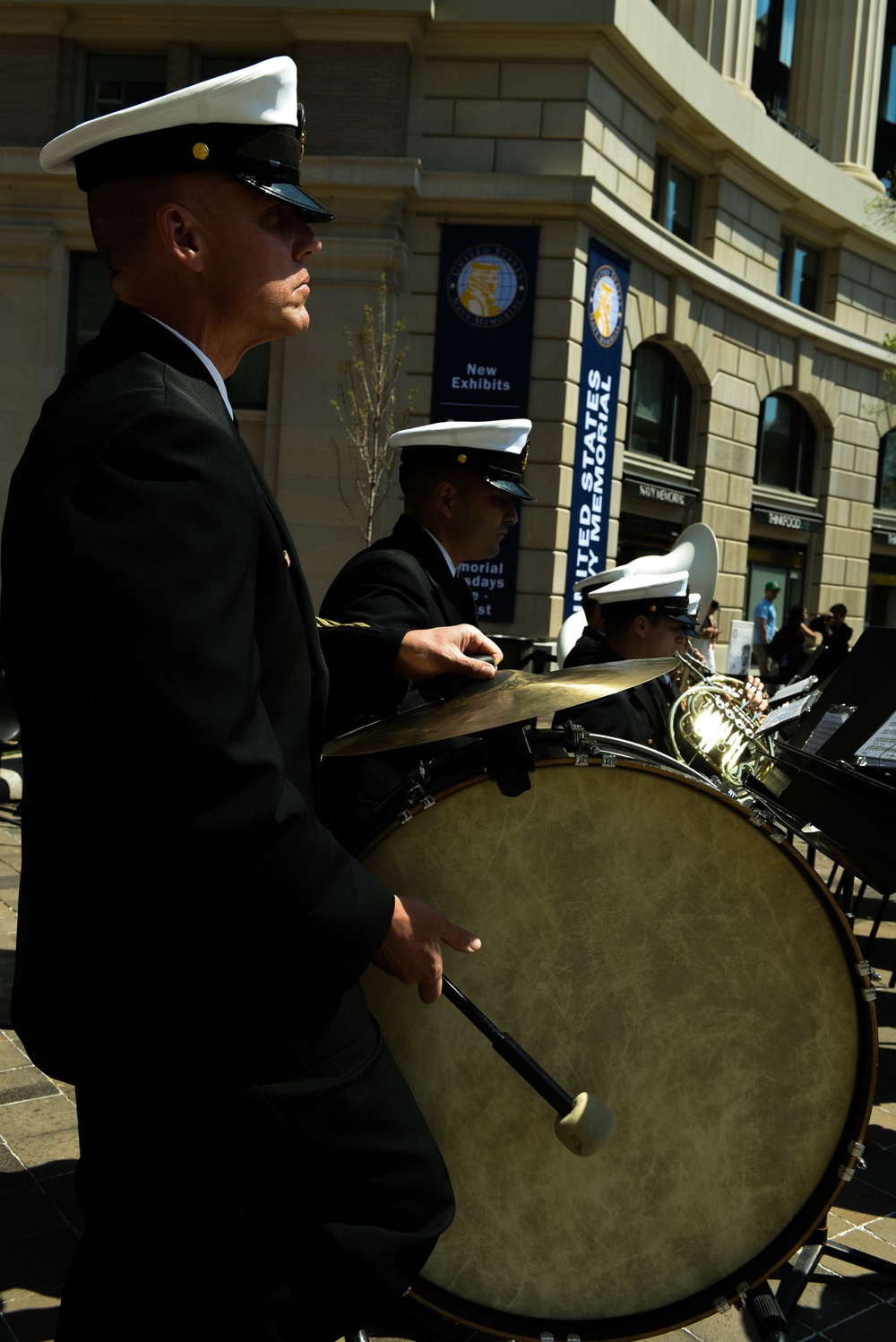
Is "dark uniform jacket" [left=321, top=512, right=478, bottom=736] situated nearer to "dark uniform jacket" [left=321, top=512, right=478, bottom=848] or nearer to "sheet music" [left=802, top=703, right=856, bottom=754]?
"dark uniform jacket" [left=321, top=512, right=478, bottom=848]

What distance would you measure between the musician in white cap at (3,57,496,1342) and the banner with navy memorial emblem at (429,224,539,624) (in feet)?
46.7

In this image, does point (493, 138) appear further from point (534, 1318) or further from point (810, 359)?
point (534, 1318)

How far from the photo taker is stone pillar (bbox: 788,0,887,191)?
23.1 m

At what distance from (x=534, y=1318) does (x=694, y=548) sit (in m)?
4.79

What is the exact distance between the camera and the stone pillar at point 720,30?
19844mm

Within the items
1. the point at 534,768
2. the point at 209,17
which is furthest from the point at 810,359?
the point at 534,768

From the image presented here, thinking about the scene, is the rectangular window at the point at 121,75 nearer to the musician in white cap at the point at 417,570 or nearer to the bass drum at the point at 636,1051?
the musician in white cap at the point at 417,570

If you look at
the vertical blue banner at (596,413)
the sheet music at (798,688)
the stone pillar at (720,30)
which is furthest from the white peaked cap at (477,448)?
the stone pillar at (720,30)

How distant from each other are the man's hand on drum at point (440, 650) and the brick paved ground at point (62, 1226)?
1.56 m

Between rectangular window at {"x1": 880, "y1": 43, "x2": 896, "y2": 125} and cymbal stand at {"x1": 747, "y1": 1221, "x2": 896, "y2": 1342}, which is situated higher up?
rectangular window at {"x1": 880, "y1": 43, "x2": 896, "y2": 125}

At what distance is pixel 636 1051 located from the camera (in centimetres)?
200

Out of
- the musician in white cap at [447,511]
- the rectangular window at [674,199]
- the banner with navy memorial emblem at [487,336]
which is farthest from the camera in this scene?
the rectangular window at [674,199]

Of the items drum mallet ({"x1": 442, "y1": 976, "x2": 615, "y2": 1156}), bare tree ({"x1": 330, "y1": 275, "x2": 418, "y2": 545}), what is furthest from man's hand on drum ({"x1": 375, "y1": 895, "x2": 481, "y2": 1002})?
bare tree ({"x1": 330, "y1": 275, "x2": 418, "y2": 545})

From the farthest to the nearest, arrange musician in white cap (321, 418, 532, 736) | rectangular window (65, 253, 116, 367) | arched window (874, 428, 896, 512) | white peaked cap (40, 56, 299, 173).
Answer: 1. arched window (874, 428, 896, 512)
2. rectangular window (65, 253, 116, 367)
3. musician in white cap (321, 418, 532, 736)
4. white peaked cap (40, 56, 299, 173)
